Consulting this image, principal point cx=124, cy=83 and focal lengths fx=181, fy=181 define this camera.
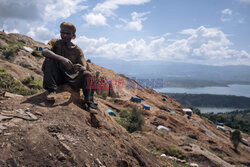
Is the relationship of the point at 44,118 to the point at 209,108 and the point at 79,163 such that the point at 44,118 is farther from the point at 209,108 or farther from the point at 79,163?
the point at 209,108

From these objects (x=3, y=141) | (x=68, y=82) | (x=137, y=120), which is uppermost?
(x=68, y=82)

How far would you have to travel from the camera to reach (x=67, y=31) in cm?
530

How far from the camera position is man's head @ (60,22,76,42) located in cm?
527

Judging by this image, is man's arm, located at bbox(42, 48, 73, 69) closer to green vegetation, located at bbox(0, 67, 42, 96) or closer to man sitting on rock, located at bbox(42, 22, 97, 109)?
man sitting on rock, located at bbox(42, 22, 97, 109)

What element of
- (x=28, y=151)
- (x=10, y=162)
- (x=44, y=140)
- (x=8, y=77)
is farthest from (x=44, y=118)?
(x=8, y=77)

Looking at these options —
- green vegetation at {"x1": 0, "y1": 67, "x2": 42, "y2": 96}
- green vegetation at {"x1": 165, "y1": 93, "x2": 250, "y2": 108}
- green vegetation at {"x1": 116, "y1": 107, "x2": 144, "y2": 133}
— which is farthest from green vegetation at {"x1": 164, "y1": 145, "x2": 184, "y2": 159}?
green vegetation at {"x1": 165, "y1": 93, "x2": 250, "y2": 108}

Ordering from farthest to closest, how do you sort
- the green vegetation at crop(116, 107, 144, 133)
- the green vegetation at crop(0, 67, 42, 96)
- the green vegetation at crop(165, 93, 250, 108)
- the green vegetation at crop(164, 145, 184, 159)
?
the green vegetation at crop(165, 93, 250, 108), the green vegetation at crop(116, 107, 144, 133), the green vegetation at crop(164, 145, 184, 159), the green vegetation at crop(0, 67, 42, 96)

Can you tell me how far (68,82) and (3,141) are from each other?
2529 millimetres

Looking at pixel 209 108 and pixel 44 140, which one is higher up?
pixel 44 140

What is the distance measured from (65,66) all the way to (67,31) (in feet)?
3.48

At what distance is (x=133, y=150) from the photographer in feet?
16.6

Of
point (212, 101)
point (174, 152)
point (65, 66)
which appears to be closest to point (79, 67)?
point (65, 66)

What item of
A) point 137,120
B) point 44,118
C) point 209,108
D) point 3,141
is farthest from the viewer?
point 209,108

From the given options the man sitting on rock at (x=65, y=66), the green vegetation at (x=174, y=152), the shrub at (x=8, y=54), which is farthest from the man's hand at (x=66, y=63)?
the shrub at (x=8, y=54)
